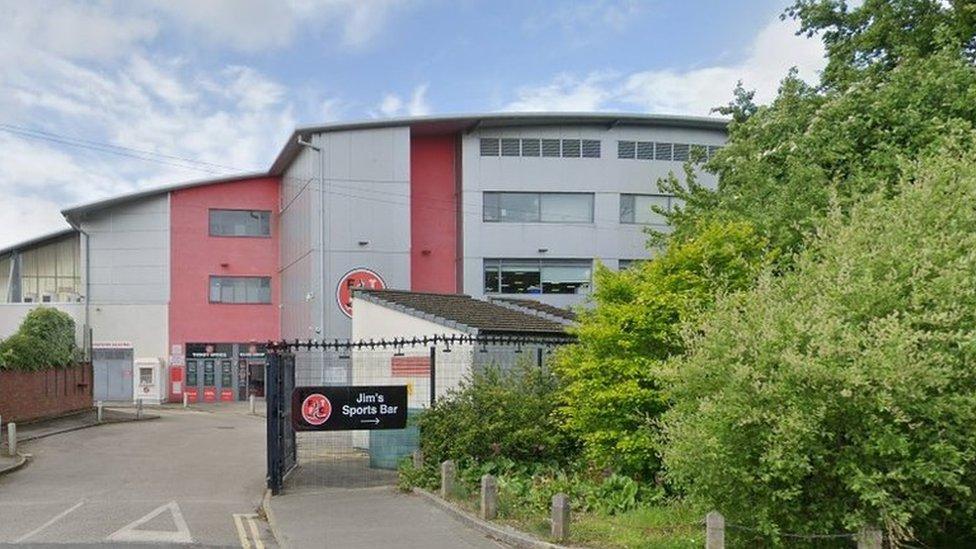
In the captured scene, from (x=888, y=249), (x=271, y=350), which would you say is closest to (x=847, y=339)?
(x=888, y=249)

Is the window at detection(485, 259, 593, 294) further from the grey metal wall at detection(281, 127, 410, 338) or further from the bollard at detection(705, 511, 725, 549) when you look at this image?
the bollard at detection(705, 511, 725, 549)

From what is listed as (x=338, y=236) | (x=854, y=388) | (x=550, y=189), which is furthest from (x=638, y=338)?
(x=550, y=189)

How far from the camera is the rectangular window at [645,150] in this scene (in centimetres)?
4831

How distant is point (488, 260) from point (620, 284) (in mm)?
34527

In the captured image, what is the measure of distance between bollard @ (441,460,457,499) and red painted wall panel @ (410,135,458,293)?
33.9 meters

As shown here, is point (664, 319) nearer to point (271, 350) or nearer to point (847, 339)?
point (847, 339)

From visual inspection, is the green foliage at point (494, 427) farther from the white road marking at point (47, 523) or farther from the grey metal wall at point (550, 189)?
the grey metal wall at point (550, 189)

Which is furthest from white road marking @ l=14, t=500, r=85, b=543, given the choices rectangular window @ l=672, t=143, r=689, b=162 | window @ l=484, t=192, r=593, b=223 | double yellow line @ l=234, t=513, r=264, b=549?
rectangular window @ l=672, t=143, r=689, b=162

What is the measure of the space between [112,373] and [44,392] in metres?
17.6

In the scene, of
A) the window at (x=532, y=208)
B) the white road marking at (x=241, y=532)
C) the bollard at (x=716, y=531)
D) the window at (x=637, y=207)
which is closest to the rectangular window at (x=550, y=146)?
the window at (x=532, y=208)

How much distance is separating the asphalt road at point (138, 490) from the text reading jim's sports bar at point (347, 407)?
172 centimetres

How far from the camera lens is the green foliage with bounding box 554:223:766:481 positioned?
11898mm

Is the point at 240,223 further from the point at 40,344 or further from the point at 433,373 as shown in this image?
the point at 433,373

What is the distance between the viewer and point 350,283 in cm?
4391
